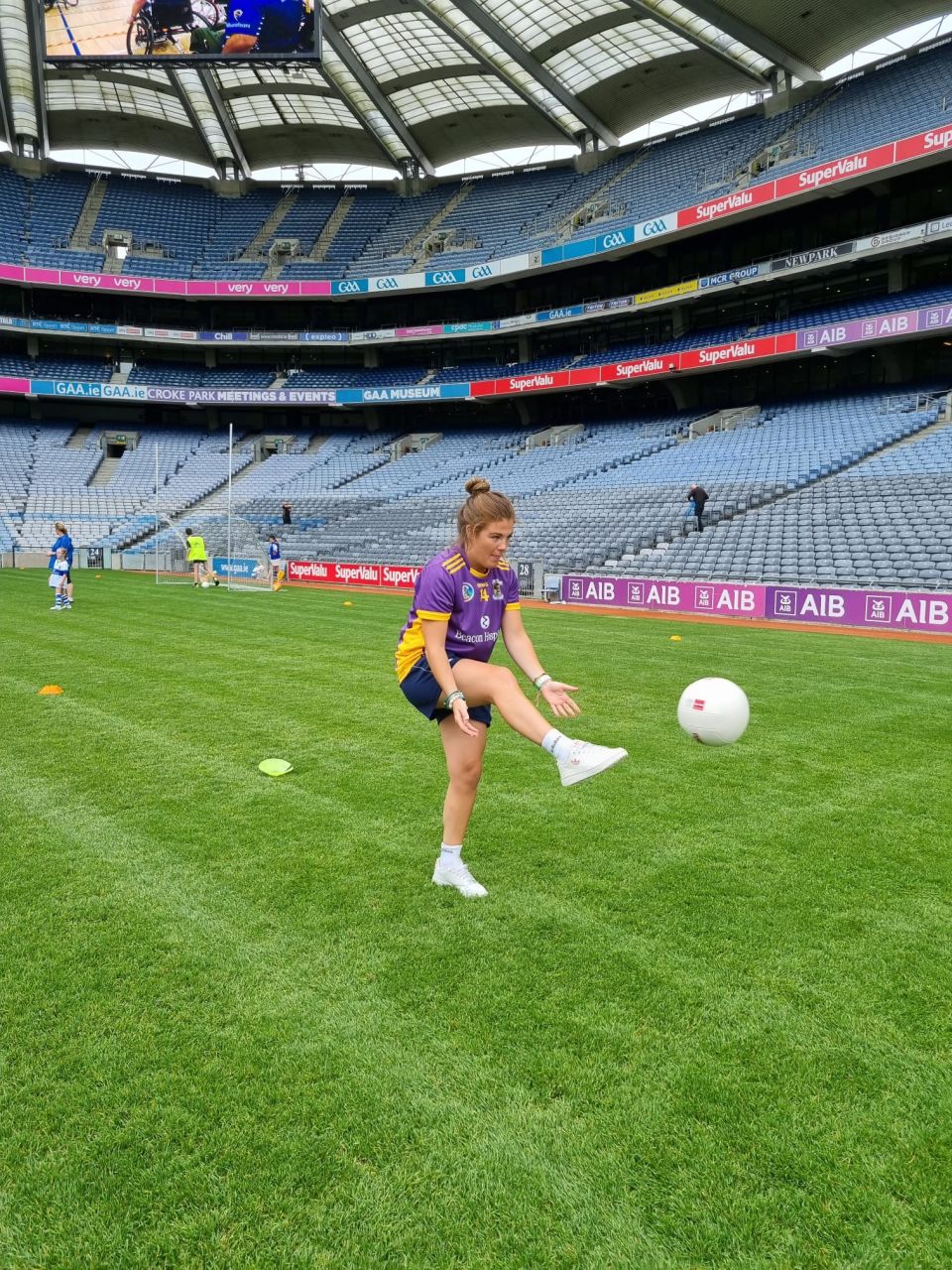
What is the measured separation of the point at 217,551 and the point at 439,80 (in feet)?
88.6

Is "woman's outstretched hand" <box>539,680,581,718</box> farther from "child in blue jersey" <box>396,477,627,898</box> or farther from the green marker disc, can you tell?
the green marker disc

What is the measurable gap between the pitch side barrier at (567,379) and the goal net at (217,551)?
9.59 m

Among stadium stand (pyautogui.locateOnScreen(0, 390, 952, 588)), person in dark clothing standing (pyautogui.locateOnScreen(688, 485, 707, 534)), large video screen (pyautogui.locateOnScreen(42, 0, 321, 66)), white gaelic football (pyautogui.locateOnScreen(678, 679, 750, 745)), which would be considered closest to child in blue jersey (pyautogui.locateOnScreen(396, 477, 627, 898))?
white gaelic football (pyautogui.locateOnScreen(678, 679, 750, 745))

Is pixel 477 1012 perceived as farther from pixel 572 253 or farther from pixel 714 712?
pixel 572 253

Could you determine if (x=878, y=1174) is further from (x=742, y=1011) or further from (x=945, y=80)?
(x=945, y=80)

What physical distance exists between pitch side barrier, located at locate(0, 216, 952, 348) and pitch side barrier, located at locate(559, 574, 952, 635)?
19527 mm

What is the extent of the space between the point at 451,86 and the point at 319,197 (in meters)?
15.4

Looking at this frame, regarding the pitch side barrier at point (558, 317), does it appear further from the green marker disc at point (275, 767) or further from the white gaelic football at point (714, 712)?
the green marker disc at point (275, 767)

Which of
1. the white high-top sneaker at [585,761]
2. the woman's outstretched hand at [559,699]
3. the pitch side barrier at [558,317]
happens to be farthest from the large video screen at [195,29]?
the white high-top sneaker at [585,761]

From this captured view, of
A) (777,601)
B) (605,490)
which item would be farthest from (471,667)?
(605,490)

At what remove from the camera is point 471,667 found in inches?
170

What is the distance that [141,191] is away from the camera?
2200 inches

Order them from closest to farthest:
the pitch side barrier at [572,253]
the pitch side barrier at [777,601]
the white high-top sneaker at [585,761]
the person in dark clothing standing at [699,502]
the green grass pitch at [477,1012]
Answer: the green grass pitch at [477,1012]
the white high-top sneaker at [585,761]
the pitch side barrier at [777,601]
the person in dark clothing standing at [699,502]
the pitch side barrier at [572,253]

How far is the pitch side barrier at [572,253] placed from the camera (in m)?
30.8
